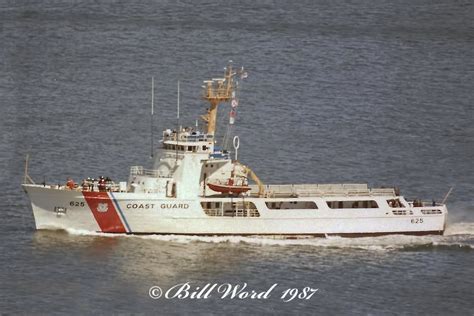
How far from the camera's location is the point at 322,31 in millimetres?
176375

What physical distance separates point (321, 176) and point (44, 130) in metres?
21.3

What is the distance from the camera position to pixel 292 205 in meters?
117

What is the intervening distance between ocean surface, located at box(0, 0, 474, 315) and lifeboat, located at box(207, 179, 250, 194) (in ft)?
9.53

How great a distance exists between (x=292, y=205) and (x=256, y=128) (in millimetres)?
23576

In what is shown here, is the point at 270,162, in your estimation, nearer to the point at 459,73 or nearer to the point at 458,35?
A: the point at 459,73

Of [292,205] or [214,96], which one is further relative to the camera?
[214,96]

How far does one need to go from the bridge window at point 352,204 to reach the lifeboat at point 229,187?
17.0ft

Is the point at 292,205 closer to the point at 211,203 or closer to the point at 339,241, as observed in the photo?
the point at 339,241

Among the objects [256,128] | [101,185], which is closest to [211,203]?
[101,185]

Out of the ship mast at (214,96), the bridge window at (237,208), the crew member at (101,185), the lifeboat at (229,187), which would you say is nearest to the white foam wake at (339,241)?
the bridge window at (237,208)

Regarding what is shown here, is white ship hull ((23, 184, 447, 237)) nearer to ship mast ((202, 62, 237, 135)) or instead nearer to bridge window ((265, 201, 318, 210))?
bridge window ((265, 201, 318, 210))

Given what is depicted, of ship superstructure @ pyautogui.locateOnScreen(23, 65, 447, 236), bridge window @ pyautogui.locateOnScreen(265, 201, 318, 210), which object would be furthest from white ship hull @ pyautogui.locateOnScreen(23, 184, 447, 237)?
bridge window @ pyautogui.locateOnScreen(265, 201, 318, 210)

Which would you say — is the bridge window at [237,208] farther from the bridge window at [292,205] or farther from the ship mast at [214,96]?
the ship mast at [214,96]

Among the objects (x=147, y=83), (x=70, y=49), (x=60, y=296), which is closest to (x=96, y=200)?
(x=60, y=296)
